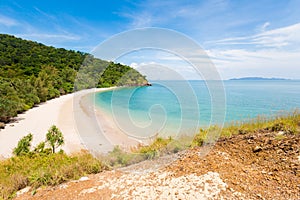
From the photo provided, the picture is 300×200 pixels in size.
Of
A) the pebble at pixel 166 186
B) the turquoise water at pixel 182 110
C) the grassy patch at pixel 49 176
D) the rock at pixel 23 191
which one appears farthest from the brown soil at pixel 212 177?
the turquoise water at pixel 182 110

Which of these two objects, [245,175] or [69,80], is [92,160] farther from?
[69,80]

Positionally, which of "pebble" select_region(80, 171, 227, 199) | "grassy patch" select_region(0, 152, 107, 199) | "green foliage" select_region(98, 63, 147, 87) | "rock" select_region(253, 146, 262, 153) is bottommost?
"pebble" select_region(80, 171, 227, 199)

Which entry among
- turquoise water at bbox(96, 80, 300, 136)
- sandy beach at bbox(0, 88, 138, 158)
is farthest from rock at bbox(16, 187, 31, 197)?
sandy beach at bbox(0, 88, 138, 158)

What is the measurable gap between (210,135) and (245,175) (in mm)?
2707

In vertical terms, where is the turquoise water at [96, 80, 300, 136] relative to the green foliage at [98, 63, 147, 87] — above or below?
below

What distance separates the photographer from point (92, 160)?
5.09 meters

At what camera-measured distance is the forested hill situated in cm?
1278

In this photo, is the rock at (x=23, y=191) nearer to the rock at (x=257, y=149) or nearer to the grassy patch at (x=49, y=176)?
the grassy patch at (x=49, y=176)

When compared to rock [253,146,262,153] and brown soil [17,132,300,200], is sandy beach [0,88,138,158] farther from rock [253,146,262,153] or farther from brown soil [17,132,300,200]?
rock [253,146,262,153]

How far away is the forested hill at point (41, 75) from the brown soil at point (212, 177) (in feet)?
16.0

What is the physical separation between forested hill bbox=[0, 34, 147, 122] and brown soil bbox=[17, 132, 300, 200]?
16.0ft

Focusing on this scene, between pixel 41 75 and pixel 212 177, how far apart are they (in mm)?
45640

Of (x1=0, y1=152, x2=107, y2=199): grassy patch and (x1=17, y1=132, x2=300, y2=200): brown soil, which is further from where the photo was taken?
(x1=0, y1=152, x2=107, y2=199): grassy patch

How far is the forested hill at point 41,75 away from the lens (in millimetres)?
12779
